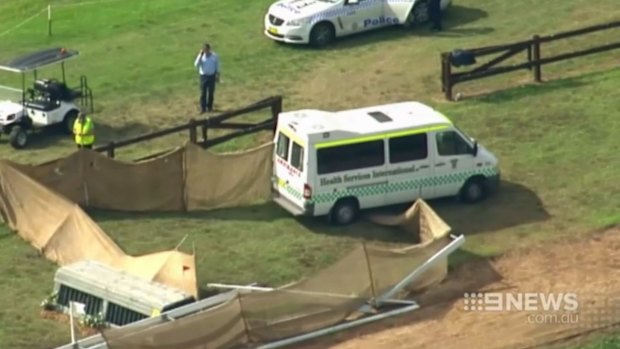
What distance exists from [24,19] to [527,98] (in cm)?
1685

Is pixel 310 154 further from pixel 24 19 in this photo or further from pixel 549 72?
pixel 24 19

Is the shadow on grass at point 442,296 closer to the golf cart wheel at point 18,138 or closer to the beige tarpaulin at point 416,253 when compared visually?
the beige tarpaulin at point 416,253

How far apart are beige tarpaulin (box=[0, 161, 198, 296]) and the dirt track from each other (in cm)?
285

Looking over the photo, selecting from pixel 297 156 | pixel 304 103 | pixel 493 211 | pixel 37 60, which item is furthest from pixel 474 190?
pixel 37 60

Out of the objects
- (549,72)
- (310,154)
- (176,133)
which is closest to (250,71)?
(176,133)

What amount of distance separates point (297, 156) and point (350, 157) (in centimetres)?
102

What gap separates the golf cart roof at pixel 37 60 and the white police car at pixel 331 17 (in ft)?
23.4

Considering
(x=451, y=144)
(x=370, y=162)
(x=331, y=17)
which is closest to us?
(x=370, y=162)


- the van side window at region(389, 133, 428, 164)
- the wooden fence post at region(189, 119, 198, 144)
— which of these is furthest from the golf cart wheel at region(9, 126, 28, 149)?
the van side window at region(389, 133, 428, 164)

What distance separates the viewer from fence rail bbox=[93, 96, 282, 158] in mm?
35094

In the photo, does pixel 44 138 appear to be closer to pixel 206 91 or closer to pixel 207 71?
pixel 206 91

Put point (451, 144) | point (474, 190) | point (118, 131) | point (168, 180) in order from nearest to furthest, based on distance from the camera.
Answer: point (451, 144) < point (168, 180) < point (474, 190) < point (118, 131)

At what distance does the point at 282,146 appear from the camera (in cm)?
3309

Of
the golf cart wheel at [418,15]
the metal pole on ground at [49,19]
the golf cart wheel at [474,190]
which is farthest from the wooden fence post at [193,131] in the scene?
the metal pole on ground at [49,19]
